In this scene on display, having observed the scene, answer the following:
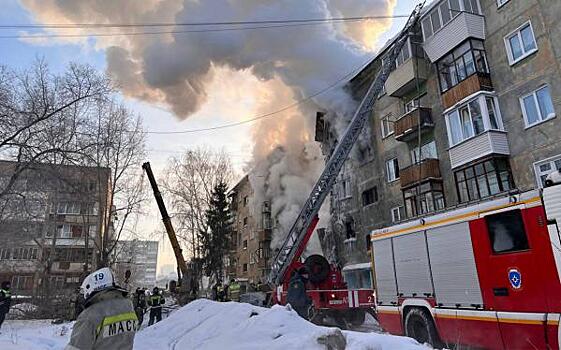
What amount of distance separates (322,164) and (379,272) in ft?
48.4

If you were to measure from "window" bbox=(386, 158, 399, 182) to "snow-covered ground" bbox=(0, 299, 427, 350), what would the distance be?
1346cm

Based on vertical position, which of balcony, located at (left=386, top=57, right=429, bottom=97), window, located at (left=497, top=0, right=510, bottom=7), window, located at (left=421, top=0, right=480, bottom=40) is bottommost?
balcony, located at (left=386, top=57, right=429, bottom=97)

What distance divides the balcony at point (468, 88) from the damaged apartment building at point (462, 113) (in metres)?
0.04

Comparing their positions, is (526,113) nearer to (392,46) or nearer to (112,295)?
(392,46)

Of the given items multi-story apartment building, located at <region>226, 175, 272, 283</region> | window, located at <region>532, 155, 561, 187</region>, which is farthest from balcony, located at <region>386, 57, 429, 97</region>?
multi-story apartment building, located at <region>226, 175, 272, 283</region>

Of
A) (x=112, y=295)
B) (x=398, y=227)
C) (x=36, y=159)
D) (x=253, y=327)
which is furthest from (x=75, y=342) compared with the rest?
(x=36, y=159)

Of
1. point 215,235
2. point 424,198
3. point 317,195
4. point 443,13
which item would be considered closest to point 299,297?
point 317,195

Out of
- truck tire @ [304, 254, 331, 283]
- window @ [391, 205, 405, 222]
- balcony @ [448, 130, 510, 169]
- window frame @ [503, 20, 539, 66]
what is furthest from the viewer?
window @ [391, 205, 405, 222]

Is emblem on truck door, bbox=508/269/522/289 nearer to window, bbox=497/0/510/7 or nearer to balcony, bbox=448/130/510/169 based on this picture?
balcony, bbox=448/130/510/169

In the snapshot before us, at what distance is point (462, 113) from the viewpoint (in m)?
16.6

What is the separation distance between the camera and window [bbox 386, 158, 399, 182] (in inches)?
845

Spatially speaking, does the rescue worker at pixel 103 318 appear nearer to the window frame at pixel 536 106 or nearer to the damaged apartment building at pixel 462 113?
the damaged apartment building at pixel 462 113

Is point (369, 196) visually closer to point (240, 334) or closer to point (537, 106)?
point (537, 106)

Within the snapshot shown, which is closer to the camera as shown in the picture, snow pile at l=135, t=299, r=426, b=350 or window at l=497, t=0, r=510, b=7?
snow pile at l=135, t=299, r=426, b=350
